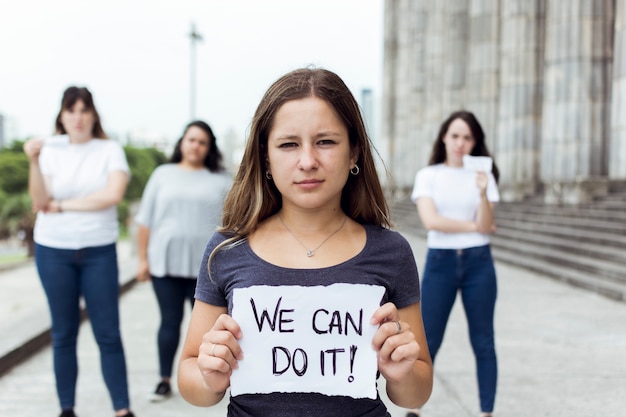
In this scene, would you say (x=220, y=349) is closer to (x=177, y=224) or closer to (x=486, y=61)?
(x=177, y=224)

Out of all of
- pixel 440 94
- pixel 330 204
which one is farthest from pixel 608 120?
pixel 330 204

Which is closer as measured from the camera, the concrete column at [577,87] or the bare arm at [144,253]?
the bare arm at [144,253]

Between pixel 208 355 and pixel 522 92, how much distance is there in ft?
64.2

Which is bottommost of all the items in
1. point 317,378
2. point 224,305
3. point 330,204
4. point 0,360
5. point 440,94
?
point 0,360

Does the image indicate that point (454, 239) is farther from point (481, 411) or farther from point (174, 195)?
point (174, 195)

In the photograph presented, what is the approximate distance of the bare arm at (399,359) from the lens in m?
1.84

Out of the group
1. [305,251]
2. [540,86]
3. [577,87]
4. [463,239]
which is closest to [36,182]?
[463,239]

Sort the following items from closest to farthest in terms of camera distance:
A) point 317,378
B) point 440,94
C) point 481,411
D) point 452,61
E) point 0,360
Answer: point 317,378 < point 481,411 < point 0,360 < point 452,61 < point 440,94

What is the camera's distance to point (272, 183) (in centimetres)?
220

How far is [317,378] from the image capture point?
6.32 ft

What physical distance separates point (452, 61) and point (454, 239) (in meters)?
24.0

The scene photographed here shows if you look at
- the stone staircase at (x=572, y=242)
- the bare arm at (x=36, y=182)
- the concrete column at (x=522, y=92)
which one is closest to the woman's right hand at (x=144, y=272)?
the bare arm at (x=36, y=182)

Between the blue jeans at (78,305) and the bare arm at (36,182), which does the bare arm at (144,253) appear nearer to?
the blue jeans at (78,305)

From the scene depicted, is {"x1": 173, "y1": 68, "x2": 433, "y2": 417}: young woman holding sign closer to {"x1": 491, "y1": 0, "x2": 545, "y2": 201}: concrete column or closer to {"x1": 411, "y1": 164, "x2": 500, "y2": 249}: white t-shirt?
{"x1": 411, "y1": 164, "x2": 500, "y2": 249}: white t-shirt
